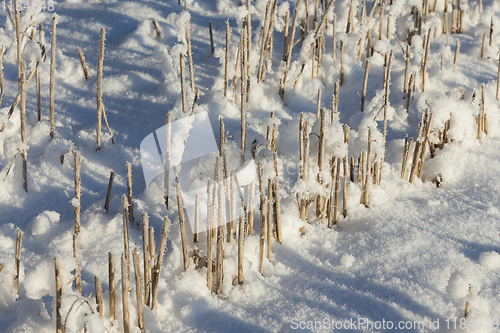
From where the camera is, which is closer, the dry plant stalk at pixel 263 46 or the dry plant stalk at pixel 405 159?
the dry plant stalk at pixel 405 159

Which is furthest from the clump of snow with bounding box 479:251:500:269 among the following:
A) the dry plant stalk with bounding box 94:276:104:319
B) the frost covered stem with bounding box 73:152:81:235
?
the frost covered stem with bounding box 73:152:81:235

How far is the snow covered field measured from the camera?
1.05 m

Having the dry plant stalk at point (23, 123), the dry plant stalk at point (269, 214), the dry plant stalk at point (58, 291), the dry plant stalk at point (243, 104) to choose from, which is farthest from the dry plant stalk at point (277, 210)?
the dry plant stalk at point (23, 123)

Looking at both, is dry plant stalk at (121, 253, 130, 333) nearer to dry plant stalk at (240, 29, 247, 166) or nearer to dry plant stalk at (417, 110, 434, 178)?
dry plant stalk at (240, 29, 247, 166)

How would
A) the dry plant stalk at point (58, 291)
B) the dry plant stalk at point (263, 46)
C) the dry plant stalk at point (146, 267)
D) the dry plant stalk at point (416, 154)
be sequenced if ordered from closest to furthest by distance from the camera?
the dry plant stalk at point (58, 291) < the dry plant stalk at point (146, 267) < the dry plant stalk at point (416, 154) < the dry plant stalk at point (263, 46)

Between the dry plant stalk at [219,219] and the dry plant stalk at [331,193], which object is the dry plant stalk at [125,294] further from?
the dry plant stalk at [331,193]

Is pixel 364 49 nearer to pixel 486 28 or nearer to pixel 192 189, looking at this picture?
pixel 486 28

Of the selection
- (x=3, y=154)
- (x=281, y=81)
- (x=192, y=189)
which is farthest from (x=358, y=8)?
(x=3, y=154)

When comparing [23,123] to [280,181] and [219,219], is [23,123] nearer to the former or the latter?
[219,219]

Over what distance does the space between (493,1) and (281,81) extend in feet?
5.11

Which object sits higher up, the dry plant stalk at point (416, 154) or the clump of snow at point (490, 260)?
the dry plant stalk at point (416, 154)

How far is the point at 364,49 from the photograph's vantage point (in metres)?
2.04

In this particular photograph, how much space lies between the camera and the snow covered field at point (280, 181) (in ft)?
3.44

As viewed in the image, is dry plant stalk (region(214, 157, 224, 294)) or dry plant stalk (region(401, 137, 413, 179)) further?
dry plant stalk (region(401, 137, 413, 179))
